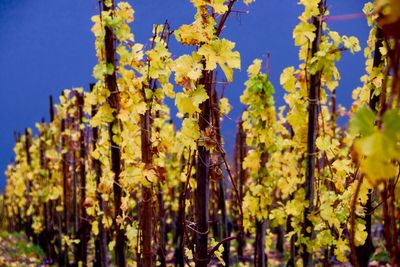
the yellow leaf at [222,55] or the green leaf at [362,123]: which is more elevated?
the yellow leaf at [222,55]

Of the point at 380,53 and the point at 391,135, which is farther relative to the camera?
the point at 380,53

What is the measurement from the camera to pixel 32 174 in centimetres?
1548

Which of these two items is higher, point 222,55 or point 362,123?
point 222,55

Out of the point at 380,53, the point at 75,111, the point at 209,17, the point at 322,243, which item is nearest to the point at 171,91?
→ the point at 209,17

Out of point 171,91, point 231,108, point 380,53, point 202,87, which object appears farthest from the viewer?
point 231,108

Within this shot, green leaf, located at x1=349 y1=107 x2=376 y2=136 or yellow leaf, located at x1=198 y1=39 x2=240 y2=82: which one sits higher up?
yellow leaf, located at x1=198 y1=39 x2=240 y2=82

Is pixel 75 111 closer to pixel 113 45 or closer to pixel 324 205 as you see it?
pixel 113 45

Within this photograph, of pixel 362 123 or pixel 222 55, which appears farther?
pixel 222 55

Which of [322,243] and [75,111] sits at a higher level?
[75,111]

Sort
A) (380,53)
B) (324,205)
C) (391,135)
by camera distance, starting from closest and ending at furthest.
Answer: (391,135) → (380,53) → (324,205)

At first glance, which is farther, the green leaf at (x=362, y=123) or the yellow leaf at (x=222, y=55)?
the yellow leaf at (x=222, y=55)

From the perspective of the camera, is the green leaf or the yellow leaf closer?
the green leaf

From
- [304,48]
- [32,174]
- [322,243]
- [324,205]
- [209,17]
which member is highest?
[32,174]

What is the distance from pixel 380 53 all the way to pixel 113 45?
2.61 m
